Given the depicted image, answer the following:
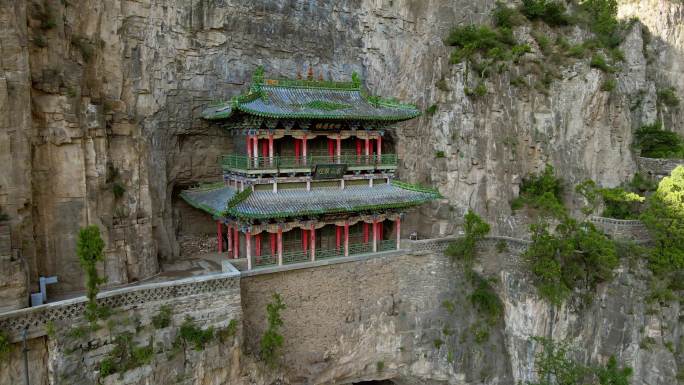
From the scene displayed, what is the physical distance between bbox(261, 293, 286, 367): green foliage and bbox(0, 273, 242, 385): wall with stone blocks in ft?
3.50

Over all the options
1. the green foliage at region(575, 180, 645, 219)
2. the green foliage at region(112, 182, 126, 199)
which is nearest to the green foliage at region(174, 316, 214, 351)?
the green foliage at region(112, 182, 126, 199)

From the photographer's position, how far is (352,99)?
18.8 m

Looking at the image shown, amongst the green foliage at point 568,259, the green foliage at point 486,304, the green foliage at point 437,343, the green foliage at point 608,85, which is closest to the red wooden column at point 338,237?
the green foliage at point 437,343

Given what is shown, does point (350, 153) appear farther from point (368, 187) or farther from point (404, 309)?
point (404, 309)

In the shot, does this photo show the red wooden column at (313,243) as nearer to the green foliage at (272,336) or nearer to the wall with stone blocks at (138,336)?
the green foliage at (272,336)

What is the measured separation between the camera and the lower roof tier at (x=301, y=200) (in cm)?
1522

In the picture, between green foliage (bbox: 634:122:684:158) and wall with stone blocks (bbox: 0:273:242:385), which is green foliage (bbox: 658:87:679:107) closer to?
green foliage (bbox: 634:122:684:158)

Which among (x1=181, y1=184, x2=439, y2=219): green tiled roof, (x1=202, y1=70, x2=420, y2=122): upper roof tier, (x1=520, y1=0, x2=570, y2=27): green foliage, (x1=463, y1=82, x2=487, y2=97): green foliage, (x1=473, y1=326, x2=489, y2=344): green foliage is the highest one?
(x1=520, y1=0, x2=570, y2=27): green foliage

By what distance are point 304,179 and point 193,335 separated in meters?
7.17

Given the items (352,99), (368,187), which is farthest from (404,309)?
(352,99)

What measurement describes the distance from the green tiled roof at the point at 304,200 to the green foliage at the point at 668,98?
23272mm

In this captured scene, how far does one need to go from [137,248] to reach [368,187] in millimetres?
9718

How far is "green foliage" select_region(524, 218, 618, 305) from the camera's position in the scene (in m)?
17.4

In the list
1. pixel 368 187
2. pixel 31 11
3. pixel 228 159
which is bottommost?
pixel 368 187
